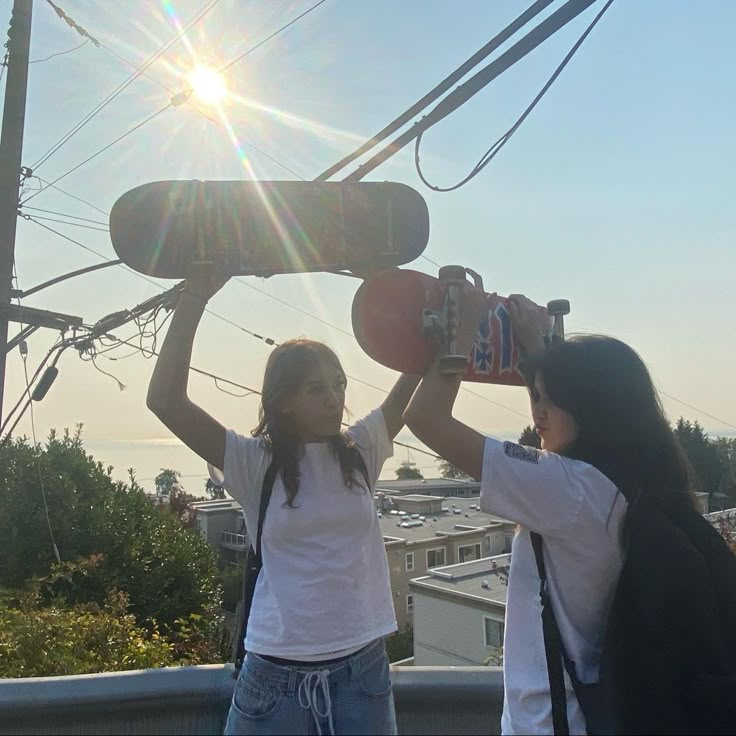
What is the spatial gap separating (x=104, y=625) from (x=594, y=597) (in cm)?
291

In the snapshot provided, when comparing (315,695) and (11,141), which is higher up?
(11,141)

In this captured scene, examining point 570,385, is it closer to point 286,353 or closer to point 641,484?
point 641,484

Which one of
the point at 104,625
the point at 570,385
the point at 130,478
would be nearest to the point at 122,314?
the point at 104,625

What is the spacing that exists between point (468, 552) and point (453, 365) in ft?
63.6

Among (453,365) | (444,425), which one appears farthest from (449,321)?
(444,425)

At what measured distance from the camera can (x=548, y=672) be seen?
1.15 metres

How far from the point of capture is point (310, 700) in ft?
4.68

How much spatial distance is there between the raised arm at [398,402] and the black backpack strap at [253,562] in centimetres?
39

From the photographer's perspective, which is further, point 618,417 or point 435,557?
point 435,557

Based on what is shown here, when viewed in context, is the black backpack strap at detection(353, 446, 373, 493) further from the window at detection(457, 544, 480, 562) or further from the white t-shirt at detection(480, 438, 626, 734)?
the window at detection(457, 544, 480, 562)

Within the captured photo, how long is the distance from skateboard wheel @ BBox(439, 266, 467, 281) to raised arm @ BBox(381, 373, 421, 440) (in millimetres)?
428

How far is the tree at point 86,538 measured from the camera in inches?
299

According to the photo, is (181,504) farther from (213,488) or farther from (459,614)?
(459,614)

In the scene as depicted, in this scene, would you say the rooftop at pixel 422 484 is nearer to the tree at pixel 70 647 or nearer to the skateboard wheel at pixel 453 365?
the tree at pixel 70 647
